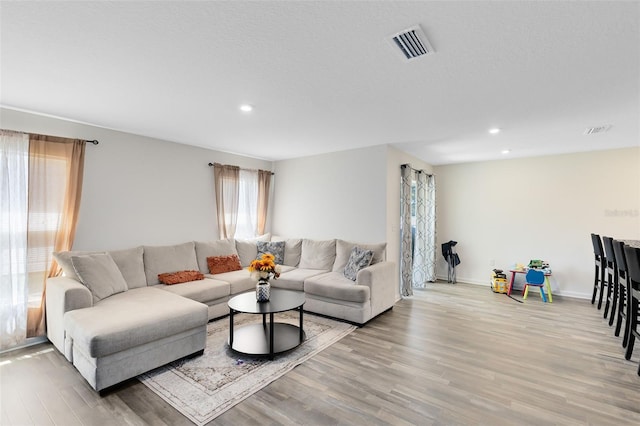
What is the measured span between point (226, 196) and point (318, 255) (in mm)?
1975

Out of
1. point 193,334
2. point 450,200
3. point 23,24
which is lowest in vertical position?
point 193,334

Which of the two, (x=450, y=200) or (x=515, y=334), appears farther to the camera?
(x=450, y=200)

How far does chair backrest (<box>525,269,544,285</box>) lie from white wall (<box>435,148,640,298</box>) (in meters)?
0.71

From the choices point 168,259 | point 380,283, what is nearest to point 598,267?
point 380,283

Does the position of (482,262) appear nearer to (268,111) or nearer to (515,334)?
(515,334)

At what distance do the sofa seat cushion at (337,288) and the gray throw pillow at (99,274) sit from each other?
226 cm

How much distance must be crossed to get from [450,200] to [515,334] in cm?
340

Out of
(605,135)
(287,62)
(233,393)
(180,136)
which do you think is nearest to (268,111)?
(287,62)

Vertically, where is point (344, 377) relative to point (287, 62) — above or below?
below

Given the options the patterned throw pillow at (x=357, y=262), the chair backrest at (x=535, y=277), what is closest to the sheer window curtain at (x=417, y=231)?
the patterned throw pillow at (x=357, y=262)

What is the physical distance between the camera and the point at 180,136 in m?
4.18

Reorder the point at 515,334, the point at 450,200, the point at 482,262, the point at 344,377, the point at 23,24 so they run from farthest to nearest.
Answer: the point at 450,200, the point at 482,262, the point at 515,334, the point at 344,377, the point at 23,24

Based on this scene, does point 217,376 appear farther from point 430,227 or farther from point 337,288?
point 430,227

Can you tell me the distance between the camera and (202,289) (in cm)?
353
